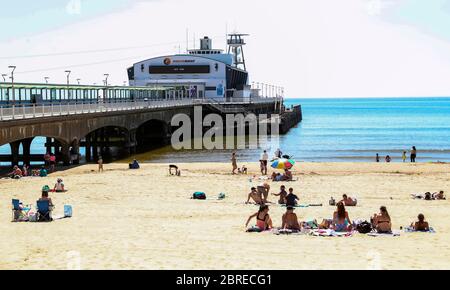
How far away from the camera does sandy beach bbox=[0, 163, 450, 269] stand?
14.4m

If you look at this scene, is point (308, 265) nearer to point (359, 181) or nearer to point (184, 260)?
point (184, 260)

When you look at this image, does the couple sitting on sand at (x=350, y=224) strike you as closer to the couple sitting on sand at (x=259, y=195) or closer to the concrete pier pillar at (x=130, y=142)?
the couple sitting on sand at (x=259, y=195)

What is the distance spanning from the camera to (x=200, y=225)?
19125mm

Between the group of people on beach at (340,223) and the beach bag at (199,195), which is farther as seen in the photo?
the beach bag at (199,195)

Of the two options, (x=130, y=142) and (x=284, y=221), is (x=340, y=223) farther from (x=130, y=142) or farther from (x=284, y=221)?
(x=130, y=142)

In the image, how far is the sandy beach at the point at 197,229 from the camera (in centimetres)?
1441

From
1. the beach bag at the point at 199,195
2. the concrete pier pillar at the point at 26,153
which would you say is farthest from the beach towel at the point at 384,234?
the concrete pier pillar at the point at 26,153

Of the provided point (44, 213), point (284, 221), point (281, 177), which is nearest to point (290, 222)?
point (284, 221)

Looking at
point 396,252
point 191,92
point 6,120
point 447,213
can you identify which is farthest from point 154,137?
point 396,252

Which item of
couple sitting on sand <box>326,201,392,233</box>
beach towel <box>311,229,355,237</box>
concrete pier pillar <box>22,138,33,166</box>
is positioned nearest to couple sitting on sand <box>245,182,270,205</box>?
couple sitting on sand <box>326,201,392,233</box>

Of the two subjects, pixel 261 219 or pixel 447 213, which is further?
pixel 447 213

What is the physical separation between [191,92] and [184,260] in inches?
3445

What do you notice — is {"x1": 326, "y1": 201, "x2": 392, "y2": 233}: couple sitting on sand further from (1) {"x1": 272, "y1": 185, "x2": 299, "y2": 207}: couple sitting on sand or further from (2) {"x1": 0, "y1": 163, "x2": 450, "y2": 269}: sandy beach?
(1) {"x1": 272, "y1": 185, "x2": 299, "y2": 207}: couple sitting on sand

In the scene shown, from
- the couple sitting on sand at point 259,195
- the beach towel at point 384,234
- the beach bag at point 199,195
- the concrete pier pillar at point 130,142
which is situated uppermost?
the beach towel at point 384,234
